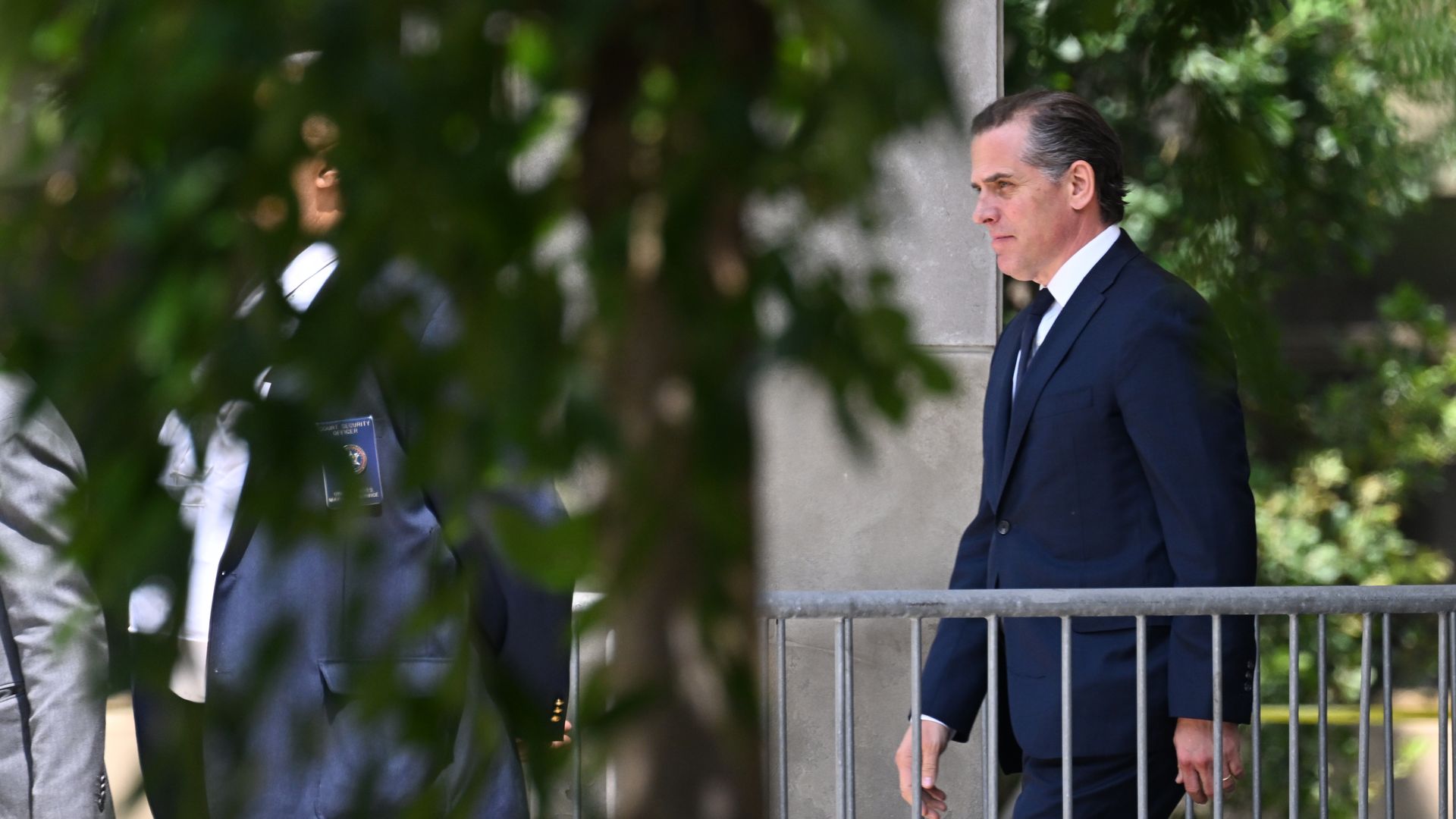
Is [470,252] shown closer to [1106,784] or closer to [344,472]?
[344,472]

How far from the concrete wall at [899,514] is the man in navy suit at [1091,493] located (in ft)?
4.23

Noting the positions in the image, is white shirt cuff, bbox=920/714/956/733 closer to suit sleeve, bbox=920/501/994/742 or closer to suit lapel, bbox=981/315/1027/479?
suit sleeve, bbox=920/501/994/742

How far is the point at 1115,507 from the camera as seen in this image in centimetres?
314

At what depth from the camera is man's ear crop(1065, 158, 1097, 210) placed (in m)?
3.27

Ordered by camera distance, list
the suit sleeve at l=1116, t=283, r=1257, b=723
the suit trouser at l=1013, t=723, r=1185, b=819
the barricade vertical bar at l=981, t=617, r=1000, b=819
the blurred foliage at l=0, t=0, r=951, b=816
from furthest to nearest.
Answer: the barricade vertical bar at l=981, t=617, r=1000, b=819 < the suit trouser at l=1013, t=723, r=1185, b=819 < the suit sleeve at l=1116, t=283, r=1257, b=723 < the blurred foliage at l=0, t=0, r=951, b=816

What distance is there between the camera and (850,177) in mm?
842

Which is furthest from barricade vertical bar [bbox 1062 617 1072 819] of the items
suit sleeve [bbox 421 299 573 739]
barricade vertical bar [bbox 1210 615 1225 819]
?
suit sleeve [bbox 421 299 573 739]

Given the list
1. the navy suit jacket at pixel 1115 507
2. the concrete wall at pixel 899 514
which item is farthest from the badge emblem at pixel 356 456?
the concrete wall at pixel 899 514

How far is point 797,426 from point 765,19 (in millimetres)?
3268

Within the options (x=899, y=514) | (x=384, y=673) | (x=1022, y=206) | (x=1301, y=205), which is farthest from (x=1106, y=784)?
(x=384, y=673)

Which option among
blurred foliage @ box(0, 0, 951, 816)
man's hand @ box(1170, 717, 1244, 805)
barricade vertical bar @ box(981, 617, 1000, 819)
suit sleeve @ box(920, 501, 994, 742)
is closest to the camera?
blurred foliage @ box(0, 0, 951, 816)

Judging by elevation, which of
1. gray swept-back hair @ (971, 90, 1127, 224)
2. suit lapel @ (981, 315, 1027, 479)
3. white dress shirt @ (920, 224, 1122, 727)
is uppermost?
gray swept-back hair @ (971, 90, 1127, 224)

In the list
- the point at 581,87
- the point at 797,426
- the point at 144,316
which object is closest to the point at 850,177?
the point at 581,87

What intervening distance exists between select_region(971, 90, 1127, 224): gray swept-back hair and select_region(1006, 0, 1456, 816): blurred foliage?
0.15m
